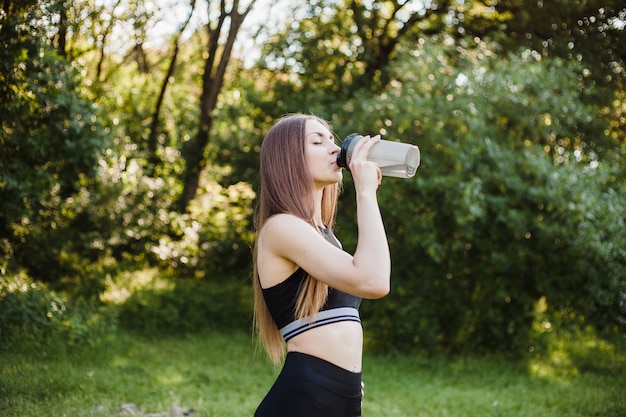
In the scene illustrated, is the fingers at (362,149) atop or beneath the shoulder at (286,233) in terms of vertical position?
atop

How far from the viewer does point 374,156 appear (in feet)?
6.95

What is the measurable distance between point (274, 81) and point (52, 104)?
16.3 feet

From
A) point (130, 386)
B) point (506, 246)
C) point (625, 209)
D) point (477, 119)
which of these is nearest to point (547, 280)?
point (506, 246)

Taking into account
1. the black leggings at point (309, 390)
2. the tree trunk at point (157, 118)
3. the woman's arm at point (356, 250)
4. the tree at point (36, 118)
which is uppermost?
the tree trunk at point (157, 118)

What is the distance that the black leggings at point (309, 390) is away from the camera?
77.2 inches

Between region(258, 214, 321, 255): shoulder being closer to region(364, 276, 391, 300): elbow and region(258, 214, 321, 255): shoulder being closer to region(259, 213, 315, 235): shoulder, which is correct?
region(259, 213, 315, 235): shoulder

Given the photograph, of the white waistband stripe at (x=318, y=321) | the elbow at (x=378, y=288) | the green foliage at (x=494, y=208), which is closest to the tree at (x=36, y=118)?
the green foliage at (x=494, y=208)

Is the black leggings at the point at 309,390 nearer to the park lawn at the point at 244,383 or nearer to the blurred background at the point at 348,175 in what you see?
the park lawn at the point at 244,383

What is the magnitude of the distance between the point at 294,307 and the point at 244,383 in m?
4.69

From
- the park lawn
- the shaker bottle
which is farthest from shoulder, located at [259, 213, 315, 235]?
the park lawn

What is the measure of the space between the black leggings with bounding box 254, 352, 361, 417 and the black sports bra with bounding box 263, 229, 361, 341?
3.5 inches

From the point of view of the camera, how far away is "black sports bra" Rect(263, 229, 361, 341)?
6.64ft

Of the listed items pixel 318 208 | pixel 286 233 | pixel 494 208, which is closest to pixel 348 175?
pixel 494 208

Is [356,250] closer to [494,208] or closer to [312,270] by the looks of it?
[312,270]
